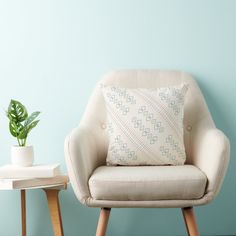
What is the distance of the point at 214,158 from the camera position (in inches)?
73.4

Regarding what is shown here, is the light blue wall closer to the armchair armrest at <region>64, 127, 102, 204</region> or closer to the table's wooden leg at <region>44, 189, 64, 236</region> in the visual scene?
the table's wooden leg at <region>44, 189, 64, 236</region>

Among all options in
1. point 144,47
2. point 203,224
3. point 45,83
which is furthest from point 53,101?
point 203,224

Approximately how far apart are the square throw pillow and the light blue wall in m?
0.36

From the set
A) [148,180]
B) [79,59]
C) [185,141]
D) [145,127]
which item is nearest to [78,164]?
[148,180]

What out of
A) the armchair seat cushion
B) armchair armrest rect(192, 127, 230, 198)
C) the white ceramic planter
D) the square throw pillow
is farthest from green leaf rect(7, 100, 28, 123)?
armchair armrest rect(192, 127, 230, 198)

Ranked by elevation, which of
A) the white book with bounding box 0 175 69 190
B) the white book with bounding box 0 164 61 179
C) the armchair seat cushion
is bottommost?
the white book with bounding box 0 175 69 190

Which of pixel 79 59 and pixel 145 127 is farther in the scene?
pixel 79 59

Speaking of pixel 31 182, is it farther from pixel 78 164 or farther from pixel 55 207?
pixel 78 164

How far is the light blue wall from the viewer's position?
97.0 inches

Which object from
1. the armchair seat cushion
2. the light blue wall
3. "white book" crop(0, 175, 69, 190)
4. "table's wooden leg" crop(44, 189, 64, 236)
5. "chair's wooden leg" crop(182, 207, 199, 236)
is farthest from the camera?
the light blue wall

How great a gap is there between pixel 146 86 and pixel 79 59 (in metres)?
0.38

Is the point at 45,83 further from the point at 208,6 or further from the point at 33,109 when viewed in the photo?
the point at 208,6

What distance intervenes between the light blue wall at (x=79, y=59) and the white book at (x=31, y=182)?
0.32 m

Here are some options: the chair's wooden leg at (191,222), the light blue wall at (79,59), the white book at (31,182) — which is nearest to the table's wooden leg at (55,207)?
the white book at (31,182)
